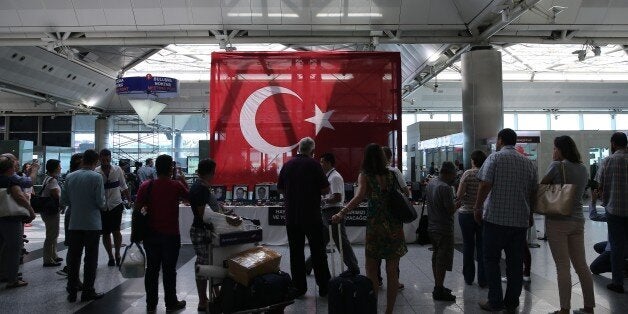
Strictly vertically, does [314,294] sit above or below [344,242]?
below

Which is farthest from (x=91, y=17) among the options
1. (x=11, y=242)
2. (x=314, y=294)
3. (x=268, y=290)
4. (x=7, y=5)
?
(x=268, y=290)

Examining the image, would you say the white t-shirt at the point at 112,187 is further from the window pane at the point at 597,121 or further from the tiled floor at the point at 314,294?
the window pane at the point at 597,121

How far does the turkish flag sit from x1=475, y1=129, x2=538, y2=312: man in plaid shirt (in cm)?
387

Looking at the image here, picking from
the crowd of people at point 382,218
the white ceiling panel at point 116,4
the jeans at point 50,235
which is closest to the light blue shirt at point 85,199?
the crowd of people at point 382,218

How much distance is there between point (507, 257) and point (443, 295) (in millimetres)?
843

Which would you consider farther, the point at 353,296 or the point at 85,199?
the point at 85,199

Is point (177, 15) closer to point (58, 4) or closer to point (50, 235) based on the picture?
point (58, 4)

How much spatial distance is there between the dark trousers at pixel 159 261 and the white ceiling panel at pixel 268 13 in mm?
5333

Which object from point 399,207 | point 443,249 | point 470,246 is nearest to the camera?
point 399,207

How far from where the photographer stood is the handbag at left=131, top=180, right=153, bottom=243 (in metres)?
3.91

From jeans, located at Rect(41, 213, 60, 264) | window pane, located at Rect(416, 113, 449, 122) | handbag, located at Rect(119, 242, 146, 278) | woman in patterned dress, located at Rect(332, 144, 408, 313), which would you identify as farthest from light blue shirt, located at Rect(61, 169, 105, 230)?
window pane, located at Rect(416, 113, 449, 122)

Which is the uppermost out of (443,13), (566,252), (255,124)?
(443,13)

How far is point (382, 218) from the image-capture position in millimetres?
3553

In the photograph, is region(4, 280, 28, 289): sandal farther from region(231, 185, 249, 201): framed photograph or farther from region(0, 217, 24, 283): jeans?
region(231, 185, 249, 201): framed photograph
